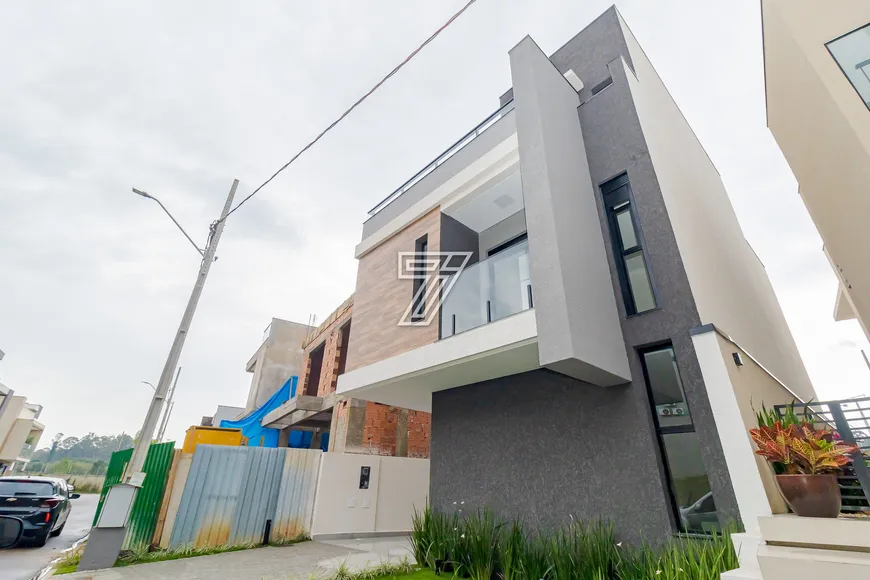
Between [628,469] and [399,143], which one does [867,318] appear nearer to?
[628,469]

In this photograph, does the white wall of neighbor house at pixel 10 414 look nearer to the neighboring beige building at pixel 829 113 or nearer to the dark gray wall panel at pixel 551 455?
the dark gray wall panel at pixel 551 455

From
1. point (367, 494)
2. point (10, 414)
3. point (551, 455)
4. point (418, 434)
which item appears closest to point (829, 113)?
point (551, 455)

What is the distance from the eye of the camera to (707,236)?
6.55m

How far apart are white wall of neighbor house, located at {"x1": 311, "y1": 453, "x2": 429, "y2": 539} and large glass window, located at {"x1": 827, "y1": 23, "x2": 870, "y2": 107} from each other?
985cm

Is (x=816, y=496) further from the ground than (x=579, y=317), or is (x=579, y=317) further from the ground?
(x=579, y=317)

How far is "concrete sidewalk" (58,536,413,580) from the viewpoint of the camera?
491 centimetres

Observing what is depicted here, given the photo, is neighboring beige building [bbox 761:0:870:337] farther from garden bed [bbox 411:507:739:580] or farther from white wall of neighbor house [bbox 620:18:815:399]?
garden bed [bbox 411:507:739:580]

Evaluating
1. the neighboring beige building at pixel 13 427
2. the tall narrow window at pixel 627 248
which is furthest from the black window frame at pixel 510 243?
the neighboring beige building at pixel 13 427

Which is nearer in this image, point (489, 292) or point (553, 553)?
point (553, 553)

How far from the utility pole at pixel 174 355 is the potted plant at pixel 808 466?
24.4 ft

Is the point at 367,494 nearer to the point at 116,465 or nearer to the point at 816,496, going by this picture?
the point at 116,465

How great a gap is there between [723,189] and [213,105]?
12189mm

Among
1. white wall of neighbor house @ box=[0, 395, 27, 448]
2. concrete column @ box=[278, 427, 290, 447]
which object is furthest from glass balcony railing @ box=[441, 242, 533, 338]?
white wall of neighbor house @ box=[0, 395, 27, 448]

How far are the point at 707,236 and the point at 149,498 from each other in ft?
34.9
